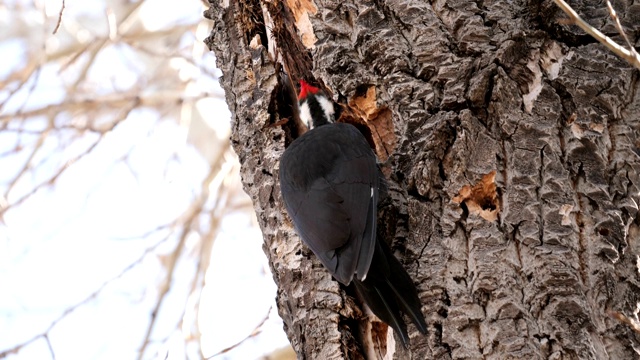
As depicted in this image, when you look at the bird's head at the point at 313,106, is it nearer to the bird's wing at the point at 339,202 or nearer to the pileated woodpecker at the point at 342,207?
the pileated woodpecker at the point at 342,207

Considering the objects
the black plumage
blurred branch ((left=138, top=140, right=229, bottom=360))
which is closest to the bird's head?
the black plumage

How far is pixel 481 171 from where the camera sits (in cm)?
211

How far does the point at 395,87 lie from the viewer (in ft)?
7.79

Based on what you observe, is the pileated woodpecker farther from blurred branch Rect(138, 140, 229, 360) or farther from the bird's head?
blurred branch Rect(138, 140, 229, 360)

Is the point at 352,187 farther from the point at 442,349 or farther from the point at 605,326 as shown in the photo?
the point at 605,326

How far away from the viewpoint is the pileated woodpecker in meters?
2.13

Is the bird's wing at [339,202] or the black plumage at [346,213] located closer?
the black plumage at [346,213]

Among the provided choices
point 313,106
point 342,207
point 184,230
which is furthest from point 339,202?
point 184,230

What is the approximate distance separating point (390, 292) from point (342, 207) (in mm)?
468

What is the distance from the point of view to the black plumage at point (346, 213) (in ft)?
6.95

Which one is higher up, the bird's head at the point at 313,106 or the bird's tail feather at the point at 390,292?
the bird's head at the point at 313,106

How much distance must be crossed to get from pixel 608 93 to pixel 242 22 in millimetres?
1421

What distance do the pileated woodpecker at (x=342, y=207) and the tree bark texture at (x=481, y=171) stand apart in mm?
56

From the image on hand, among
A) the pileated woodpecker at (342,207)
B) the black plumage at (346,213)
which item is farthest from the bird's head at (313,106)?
the black plumage at (346,213)
